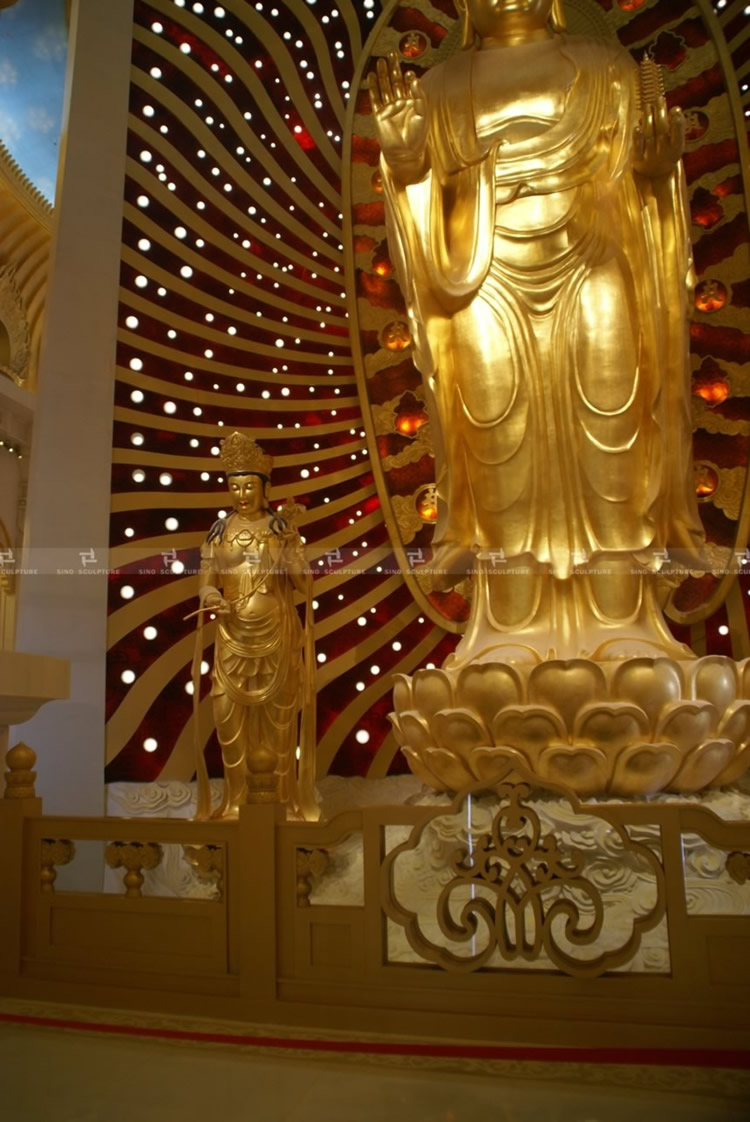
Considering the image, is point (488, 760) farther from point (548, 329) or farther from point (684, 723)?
point (548, 329)

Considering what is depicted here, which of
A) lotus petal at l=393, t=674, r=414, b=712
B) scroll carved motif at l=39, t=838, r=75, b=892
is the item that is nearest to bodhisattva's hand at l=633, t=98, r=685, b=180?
lotus petal at l=393, t=674, r=414, b=712

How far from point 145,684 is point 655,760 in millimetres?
2041

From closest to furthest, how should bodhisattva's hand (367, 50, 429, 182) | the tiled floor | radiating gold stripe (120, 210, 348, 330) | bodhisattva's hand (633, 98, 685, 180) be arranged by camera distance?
1. the tiled floor
2. bodhisattva's hand (633, 98, 685, 180)
3. bodhisattva's hand (367, 50, 429, 182)
4. radiating gold stripe (120, 210, 348, 330)

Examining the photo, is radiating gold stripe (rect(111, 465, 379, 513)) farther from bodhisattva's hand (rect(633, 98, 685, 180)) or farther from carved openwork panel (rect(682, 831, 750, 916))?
carved openwork panel (rect(682, 831, 750, 916))

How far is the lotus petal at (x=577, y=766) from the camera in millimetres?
2598

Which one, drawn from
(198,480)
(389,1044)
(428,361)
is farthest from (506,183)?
(389,1044)

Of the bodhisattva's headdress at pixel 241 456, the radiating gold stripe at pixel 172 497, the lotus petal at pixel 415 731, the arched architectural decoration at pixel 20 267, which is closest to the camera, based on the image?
the lotus petal at pixel 415 731

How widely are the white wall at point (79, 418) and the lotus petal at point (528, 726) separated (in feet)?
5.71

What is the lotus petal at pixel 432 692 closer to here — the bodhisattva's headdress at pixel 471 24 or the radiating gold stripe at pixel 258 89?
the bodhisattva's headdress at pixel 471 24

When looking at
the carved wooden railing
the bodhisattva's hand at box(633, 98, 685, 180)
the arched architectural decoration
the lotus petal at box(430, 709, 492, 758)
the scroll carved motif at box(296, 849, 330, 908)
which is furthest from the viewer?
the arched architectural decoration

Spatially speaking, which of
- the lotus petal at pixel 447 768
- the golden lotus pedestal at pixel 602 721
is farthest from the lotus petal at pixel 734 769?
the lotus petal at pixel 447 768

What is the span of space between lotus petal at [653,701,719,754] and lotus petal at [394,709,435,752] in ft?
2.05

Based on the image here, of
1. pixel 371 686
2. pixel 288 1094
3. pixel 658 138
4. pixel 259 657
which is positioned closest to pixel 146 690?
pixel 259 657

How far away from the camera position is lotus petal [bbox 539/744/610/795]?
2.60 metres
